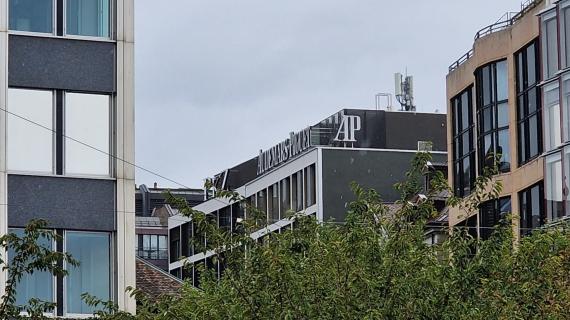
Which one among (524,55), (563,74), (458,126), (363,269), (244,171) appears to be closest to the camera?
(363,269)

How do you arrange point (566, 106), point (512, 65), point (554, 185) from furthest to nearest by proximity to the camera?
point (512, 65)
point (554, 185)
point (566, 106)

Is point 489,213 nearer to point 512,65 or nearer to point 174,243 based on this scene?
point 512,65

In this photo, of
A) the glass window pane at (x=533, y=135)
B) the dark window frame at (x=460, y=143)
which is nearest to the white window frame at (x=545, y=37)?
the glass window pane at (x=533, y=135)

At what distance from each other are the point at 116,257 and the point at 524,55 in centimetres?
2533

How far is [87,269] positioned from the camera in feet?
141

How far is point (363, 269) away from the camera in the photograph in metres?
23.9

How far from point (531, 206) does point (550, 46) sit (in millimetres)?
6887

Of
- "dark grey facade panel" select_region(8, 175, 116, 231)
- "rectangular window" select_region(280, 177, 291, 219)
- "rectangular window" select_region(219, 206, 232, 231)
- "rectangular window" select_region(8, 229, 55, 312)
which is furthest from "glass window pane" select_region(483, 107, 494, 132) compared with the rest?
"rectangular window" select_region(219, 206, 232, 231)

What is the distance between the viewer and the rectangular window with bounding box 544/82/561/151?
5772 centimetres

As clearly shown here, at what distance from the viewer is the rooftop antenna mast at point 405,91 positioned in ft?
381

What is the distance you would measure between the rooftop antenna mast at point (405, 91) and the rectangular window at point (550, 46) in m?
56.5

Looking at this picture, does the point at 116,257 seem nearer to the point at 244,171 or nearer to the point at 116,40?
the point at 116,40

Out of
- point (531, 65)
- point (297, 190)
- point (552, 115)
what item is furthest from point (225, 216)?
point (552, 115)

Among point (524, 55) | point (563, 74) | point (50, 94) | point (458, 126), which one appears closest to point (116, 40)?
point (50, 94)
